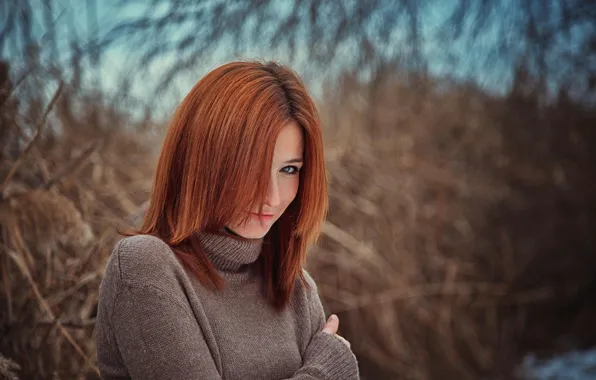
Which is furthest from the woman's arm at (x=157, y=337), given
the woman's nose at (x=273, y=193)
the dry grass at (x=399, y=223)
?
the dry grass at (x=399, y=223)

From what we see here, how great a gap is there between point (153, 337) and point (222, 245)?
0.24 metres

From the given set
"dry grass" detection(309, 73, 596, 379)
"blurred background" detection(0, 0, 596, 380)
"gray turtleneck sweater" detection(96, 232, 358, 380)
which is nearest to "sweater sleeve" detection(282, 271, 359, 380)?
"gray turtleneck sweater" detection(96, 232, 358, 380)

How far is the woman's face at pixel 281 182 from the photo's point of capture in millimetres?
1192

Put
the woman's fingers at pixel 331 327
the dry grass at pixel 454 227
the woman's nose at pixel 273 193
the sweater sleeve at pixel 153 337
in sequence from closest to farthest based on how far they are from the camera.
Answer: the sweater sleeve at pixel 153 337
the woman's nose at pixel 273 193
the woman's fingers at pixel 331 327
the dry grass at pixel 454 227

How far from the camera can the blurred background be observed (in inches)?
78.5

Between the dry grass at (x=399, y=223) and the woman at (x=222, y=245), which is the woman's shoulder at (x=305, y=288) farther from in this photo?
the dry grass at (x=399, y=223)

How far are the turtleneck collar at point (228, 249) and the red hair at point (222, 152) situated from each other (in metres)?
0.02

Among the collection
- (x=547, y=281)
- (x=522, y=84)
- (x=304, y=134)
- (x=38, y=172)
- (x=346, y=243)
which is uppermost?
(x=522, y=84)

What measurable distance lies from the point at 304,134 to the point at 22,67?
1280 millimetres

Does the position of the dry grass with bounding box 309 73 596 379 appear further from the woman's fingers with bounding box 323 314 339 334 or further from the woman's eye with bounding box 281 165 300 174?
the woman's eye with bounding box 281 165 300 174

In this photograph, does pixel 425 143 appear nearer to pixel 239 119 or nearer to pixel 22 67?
pixel 22 67

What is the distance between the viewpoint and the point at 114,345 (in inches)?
43.8

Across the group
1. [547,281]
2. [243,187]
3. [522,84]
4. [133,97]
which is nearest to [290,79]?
[243,187]

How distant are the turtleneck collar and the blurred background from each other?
2.04ft
